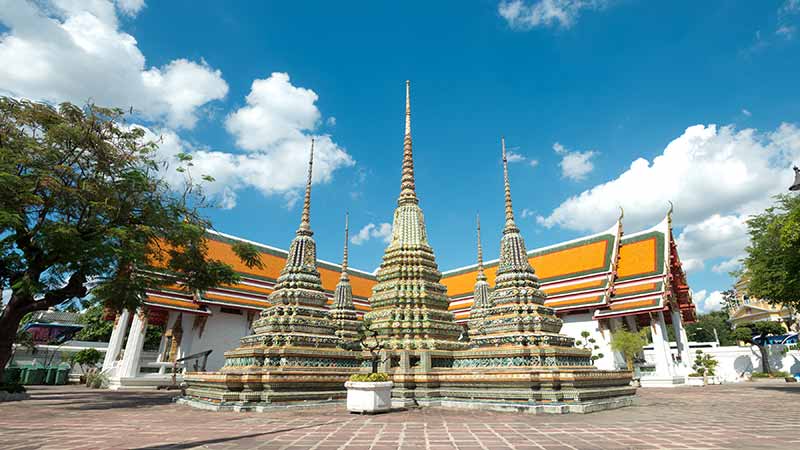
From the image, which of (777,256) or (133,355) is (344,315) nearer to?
(133,355)

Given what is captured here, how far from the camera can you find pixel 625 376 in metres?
13.0

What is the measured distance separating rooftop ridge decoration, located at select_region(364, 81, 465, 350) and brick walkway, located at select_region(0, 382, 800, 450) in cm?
376

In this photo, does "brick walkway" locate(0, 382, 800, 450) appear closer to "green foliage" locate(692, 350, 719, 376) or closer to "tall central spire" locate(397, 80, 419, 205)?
"tall central spire" locate(397, 80, 419, 205)

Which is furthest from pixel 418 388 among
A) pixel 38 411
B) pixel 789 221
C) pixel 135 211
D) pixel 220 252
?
pixel 220 252

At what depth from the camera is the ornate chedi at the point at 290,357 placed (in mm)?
11523

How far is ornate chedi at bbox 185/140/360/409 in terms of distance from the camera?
1152cm

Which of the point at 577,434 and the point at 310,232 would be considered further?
the point at 310,232

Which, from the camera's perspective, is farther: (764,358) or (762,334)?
(764,358)

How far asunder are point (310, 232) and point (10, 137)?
31.9ft

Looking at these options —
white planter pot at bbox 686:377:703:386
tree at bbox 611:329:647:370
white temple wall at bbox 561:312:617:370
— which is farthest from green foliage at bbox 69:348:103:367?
white planter pot at bbox 686:377:703:386

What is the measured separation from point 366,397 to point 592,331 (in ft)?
72.9

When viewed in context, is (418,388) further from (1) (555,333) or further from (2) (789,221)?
(2) (789,221)

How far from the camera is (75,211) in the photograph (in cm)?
1372

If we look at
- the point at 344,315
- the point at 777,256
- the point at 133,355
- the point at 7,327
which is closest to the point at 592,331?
the point at 777,256
